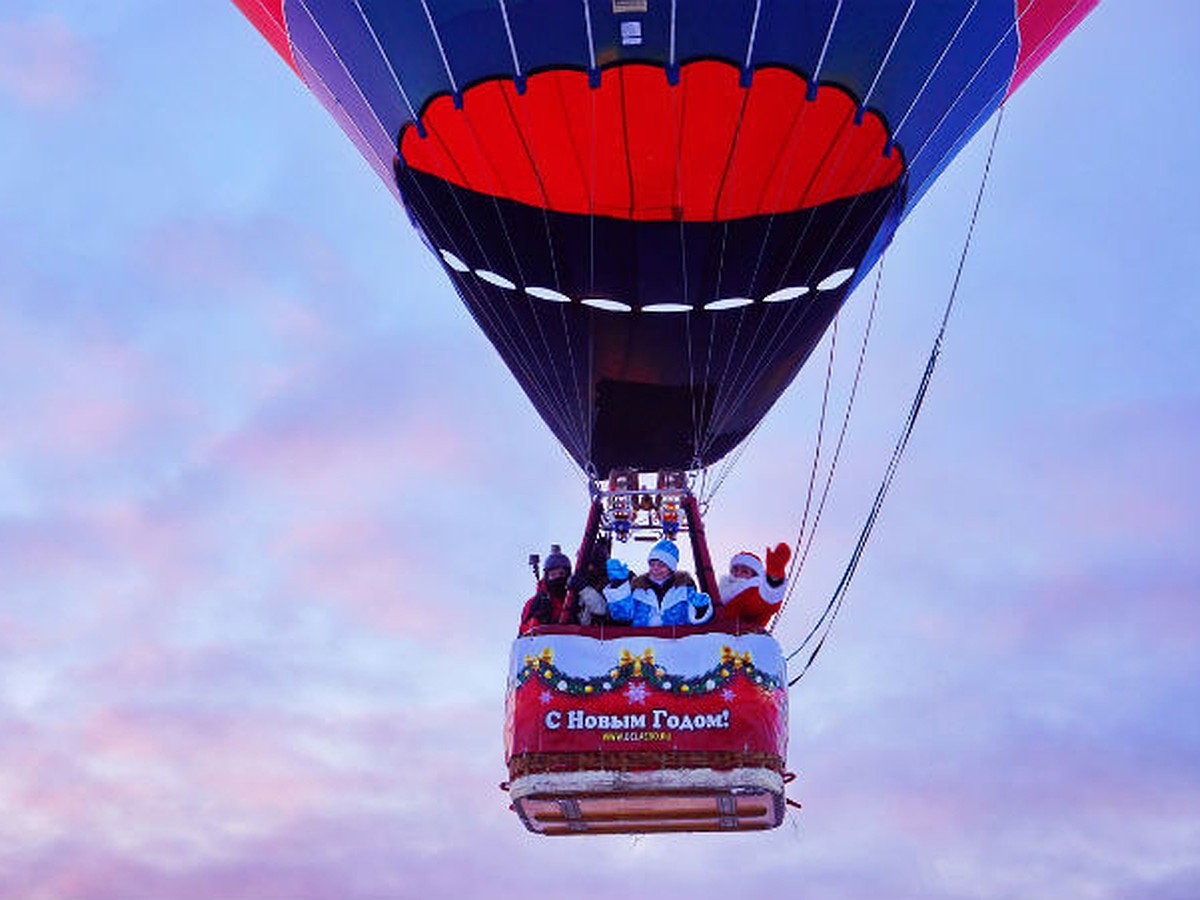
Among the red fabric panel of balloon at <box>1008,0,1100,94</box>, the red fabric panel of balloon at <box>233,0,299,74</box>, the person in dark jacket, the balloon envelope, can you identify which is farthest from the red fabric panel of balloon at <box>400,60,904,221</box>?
the person in dark jacket

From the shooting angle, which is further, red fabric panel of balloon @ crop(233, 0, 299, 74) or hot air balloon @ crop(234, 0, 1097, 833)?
red fabric panel of balloon @ crop(233, 0, 299, 74)

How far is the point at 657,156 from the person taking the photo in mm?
13516

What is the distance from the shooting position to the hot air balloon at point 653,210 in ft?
40.9

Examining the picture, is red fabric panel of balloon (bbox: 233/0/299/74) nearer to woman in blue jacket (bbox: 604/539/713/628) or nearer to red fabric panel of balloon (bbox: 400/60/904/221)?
red fabric panel of balloon (bbox: 400/60/904/221)

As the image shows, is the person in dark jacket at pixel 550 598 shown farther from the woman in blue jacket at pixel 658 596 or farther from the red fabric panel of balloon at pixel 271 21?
the red fabric panel of balloon at pixel 271 21

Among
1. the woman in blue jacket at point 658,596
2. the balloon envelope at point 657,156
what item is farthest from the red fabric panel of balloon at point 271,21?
the woman in blue jacket at point 658,596

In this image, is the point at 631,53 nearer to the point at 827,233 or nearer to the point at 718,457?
the point at 827,233

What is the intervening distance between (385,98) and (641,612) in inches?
130

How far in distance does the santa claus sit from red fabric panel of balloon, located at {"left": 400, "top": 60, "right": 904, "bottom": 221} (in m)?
2.09

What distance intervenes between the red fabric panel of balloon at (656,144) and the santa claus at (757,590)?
6.87 ft

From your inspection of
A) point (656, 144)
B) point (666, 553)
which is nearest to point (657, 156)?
point (656, 144)

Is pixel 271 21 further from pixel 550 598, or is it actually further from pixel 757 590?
pixel 757 590

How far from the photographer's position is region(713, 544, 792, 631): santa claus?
1288 cm

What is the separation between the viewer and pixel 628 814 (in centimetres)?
1270
